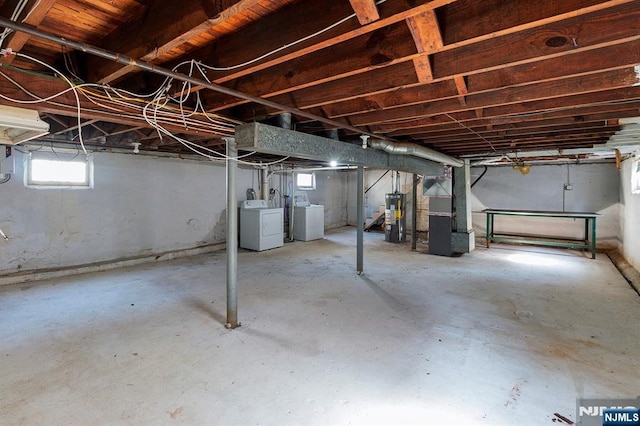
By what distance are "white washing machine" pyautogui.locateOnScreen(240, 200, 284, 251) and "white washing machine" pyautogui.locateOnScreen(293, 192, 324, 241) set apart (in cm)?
91

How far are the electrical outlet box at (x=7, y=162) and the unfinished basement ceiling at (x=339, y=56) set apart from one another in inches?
108

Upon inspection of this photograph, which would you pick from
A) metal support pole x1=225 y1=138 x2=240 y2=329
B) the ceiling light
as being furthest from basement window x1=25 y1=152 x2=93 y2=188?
the ceiling light

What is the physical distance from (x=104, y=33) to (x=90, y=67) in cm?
48

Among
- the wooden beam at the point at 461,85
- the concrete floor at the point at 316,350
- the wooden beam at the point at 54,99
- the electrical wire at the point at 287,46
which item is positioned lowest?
the concrete floor at the point at 316,350

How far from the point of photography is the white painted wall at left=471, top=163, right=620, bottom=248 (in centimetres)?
634

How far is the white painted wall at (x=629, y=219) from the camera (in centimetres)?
466

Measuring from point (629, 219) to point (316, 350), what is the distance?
6.11 meters

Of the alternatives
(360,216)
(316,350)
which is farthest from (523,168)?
(316,350)

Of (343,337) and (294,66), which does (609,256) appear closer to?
(343,337)

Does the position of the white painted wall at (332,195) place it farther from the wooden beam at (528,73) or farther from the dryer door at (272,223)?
the wooden beam at (528,73)

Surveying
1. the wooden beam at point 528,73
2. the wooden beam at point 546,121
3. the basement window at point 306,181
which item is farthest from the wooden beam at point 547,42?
the basement window at point 306,181

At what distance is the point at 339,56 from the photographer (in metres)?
1.76

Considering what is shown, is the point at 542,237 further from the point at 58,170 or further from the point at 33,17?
the point at 58,170

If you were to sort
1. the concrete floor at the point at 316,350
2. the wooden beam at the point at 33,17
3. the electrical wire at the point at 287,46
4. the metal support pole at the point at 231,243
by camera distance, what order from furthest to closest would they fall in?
the metal support pole at the point at 231,243 < the concrete floor at the point at 316,350 < the electrical wire at the point at 287,46 < the wooden beam at the point at 33,17
